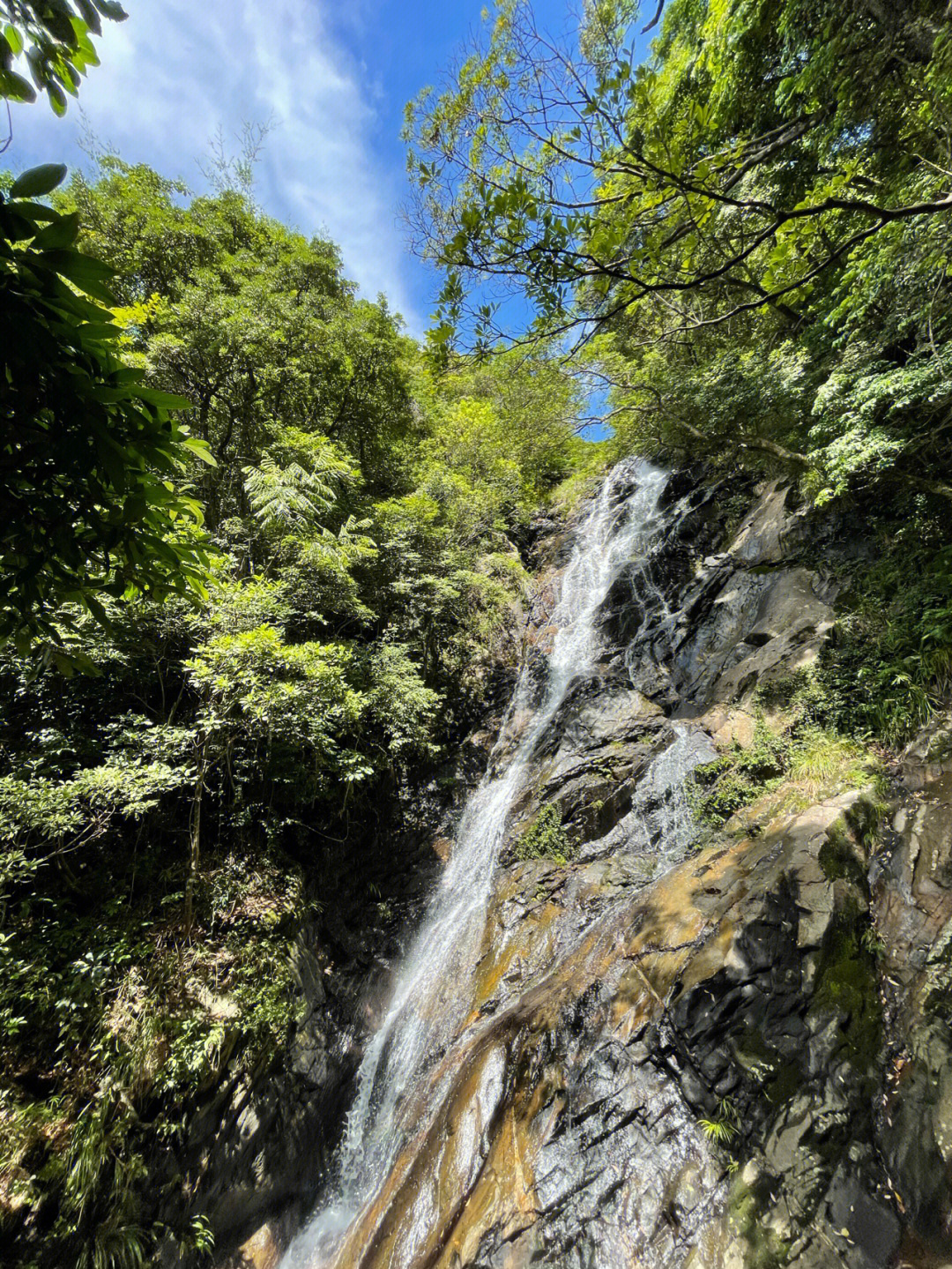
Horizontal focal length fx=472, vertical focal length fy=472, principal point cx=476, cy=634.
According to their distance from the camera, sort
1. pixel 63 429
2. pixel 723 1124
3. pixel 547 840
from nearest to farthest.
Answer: pixel 63 429
pixel 723 1124
pixel 547 840

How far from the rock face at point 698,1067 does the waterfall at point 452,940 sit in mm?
286

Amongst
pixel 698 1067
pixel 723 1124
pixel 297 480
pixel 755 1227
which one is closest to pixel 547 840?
pixel 698 1067

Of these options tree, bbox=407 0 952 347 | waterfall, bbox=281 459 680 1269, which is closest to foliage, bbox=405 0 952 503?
tree, bbox=407 0 952 347

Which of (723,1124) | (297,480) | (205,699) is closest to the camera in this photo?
(723,1124)

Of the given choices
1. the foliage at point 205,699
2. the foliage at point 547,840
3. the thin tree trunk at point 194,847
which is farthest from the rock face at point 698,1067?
the thin tree trunk at point 194,847

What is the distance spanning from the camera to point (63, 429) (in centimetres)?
112

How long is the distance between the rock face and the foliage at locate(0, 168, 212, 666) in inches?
180

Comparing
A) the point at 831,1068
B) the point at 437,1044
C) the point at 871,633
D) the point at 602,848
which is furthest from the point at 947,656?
the point at 437,1044

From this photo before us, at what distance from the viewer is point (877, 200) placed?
15.8 feet

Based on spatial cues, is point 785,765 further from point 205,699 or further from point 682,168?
point 205,699

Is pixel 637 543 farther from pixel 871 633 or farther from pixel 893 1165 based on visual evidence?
pixel 893 1165

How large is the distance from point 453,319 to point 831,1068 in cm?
529

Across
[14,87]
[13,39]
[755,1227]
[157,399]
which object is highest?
[13,39]

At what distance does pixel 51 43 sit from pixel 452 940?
26.0ft
